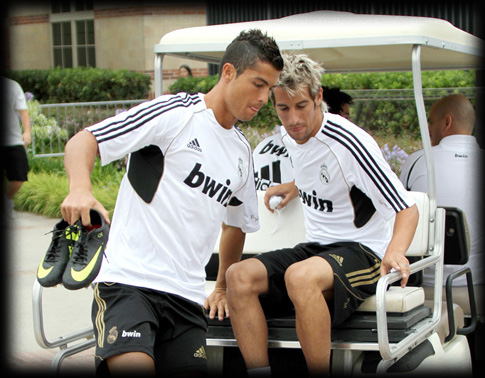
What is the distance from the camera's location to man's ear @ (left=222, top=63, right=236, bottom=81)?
299 centimetres

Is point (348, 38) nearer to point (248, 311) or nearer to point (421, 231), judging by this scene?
point (421, 231)

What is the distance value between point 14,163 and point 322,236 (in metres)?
5.18

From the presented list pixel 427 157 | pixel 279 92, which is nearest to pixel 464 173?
pixel 427 157

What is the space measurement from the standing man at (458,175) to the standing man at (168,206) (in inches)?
72.2

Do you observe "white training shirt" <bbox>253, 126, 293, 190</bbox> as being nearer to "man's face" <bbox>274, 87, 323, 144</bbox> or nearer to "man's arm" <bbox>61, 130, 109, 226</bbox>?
"man's face" <bbox>274, 87, 323, 144</bbox>

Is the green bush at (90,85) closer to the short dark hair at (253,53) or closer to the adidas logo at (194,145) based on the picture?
the short dark hair at (253,53)

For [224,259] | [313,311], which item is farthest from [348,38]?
[313,311]

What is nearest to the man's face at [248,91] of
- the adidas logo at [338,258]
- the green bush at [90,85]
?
the adidas logo at [338,258]

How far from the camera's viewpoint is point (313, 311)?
10.7 feet

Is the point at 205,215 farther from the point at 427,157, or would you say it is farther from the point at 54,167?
the point at 54,167

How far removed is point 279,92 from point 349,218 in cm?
76

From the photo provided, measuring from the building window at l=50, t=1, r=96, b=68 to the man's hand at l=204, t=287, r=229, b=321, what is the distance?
15.3 m

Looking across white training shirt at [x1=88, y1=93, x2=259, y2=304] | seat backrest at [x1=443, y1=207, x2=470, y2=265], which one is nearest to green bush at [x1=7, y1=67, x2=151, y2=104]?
seat backrest at [x1=443, y1=207, x2=470, y2=265]

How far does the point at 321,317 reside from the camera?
326 centimetres
